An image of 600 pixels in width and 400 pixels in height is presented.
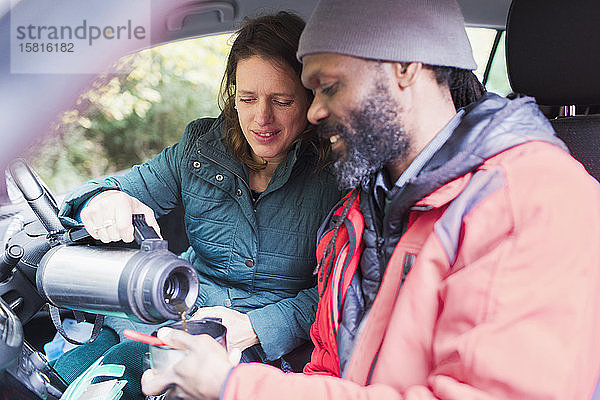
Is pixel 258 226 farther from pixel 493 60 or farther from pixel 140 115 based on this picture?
pixel 140 115

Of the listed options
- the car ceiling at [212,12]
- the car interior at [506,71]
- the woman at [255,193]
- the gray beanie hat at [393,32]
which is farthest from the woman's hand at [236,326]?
the car ceiling at [212,12]

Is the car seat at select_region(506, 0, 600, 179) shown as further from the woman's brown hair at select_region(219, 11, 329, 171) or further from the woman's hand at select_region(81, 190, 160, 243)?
the woman's hand at select_region(81, 190, 160, 243)

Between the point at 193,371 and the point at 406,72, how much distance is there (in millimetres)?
770

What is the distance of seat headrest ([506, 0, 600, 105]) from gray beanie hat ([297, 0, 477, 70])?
463mm

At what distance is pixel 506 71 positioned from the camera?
1879 mm

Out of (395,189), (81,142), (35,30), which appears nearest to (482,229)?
(395,189)

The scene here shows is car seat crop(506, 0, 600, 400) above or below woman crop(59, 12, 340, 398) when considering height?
above

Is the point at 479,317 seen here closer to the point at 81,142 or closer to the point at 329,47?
the point at 329,47

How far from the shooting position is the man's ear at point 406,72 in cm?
131

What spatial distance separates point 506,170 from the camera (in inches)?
44.1

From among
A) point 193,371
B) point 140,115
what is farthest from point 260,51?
point 140,115

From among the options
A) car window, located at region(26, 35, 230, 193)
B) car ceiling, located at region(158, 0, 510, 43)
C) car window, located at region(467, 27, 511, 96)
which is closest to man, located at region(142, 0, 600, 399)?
car ceiling, located at region(158, 0, 510, 43)

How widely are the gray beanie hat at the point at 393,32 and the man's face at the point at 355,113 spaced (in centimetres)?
3

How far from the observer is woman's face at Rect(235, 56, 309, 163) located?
181cm
